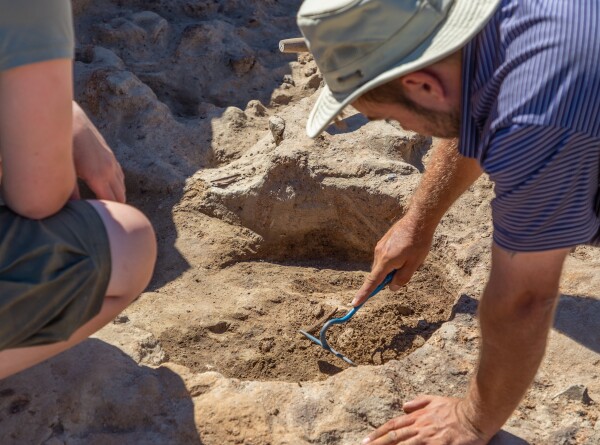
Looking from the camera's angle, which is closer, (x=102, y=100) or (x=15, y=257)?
(x=15, y=257)

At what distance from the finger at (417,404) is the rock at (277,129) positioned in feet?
4.61

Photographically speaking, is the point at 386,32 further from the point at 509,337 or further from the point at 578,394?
the point at 578,394

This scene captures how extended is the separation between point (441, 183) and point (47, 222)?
1.02 m

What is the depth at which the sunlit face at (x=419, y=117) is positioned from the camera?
5.66ft

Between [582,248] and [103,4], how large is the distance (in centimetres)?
266

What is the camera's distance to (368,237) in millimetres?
3053

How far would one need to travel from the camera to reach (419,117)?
175 cm

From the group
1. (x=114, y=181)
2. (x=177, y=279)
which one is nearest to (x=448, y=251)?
(x=177, y=279)

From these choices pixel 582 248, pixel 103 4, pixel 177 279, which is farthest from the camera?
pixel 103 4

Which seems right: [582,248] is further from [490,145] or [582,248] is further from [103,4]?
[103,4]

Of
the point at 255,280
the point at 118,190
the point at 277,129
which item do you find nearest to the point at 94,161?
the point at 118,190

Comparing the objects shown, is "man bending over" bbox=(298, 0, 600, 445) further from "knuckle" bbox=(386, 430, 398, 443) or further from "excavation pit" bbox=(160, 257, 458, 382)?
"excavation pit" bbox=(160, 257, 458, 382)

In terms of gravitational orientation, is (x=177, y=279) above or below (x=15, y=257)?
below

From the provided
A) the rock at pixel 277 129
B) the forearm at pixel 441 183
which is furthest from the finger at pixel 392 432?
the rock at pixel 277 129
